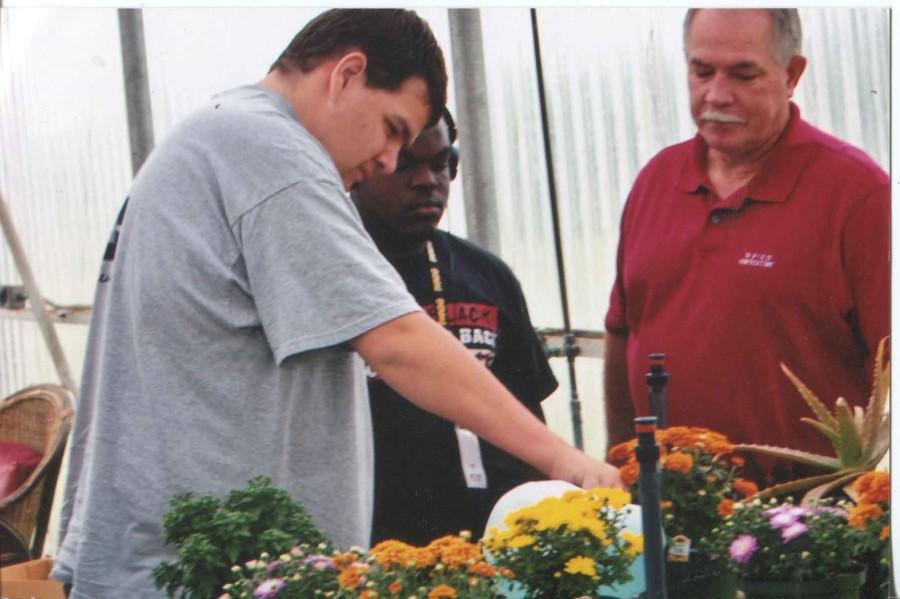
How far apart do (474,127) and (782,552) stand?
48.6 inches

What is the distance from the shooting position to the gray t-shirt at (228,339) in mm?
2391

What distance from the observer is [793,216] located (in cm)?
316

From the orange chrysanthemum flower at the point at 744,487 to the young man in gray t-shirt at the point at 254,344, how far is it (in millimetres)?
498

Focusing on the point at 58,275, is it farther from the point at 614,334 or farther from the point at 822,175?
the point at 822,175

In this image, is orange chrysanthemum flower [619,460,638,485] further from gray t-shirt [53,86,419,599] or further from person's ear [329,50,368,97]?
person's ear [329,50,368,97]

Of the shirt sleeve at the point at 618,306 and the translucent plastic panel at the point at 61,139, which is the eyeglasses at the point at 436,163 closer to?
the shirt sleeve at the point at 618,306

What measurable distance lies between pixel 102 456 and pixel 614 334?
52.9 inches

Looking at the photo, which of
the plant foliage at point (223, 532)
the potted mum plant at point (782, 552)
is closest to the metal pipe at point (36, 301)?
the plant foliage at point (223, 532)

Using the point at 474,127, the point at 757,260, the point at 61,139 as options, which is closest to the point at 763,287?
the point at 757,260

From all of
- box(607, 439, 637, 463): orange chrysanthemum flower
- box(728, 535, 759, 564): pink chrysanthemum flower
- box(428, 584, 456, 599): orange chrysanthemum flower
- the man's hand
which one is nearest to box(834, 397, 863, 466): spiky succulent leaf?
box(728, 535, 759, 564): pink chrysanthemum flower

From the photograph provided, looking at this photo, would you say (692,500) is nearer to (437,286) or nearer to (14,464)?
(437,286)

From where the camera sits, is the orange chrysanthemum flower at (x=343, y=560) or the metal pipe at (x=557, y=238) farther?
the metal pipe at (x=557, y=238)

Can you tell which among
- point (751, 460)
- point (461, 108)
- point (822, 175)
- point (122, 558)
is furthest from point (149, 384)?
point (822, 175)

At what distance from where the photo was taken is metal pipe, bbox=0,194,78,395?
3066 mm
